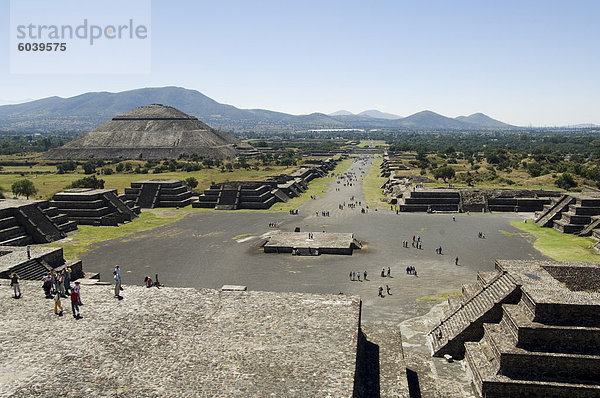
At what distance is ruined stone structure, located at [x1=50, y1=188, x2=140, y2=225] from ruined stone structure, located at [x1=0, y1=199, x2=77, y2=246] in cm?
425

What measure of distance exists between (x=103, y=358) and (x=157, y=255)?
71.4ft

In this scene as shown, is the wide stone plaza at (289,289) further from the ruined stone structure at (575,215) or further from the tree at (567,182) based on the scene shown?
the tree at (567,182)

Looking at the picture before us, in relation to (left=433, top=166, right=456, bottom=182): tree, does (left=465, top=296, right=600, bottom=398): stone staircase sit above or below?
below

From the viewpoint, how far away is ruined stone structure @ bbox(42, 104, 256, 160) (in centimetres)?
13325

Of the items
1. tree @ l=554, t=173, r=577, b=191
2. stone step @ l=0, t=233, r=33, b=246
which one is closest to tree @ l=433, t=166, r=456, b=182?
tree @ l=554, t=173, r=577, b=191

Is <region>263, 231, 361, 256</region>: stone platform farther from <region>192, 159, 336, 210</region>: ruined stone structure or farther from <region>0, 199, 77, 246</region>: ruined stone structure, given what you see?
<region>0, 199, 77, 246</region>: ruined stone structure

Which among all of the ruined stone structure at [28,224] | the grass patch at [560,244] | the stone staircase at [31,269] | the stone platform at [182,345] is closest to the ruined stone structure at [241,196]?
the ruined stone structure at [28,224]

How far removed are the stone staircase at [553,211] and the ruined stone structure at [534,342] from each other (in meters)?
31.0

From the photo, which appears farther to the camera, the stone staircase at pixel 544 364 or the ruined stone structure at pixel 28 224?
the ruined stone structure at pixel 28 224

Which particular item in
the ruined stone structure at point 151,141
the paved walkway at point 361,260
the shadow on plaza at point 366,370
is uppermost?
the ruined stone structure at point 151,141

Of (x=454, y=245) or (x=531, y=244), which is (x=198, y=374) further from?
(x=531, y=244)

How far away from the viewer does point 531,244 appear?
3881cm

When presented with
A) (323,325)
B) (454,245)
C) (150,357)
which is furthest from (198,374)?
(454,245)

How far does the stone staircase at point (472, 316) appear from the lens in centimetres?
1828
